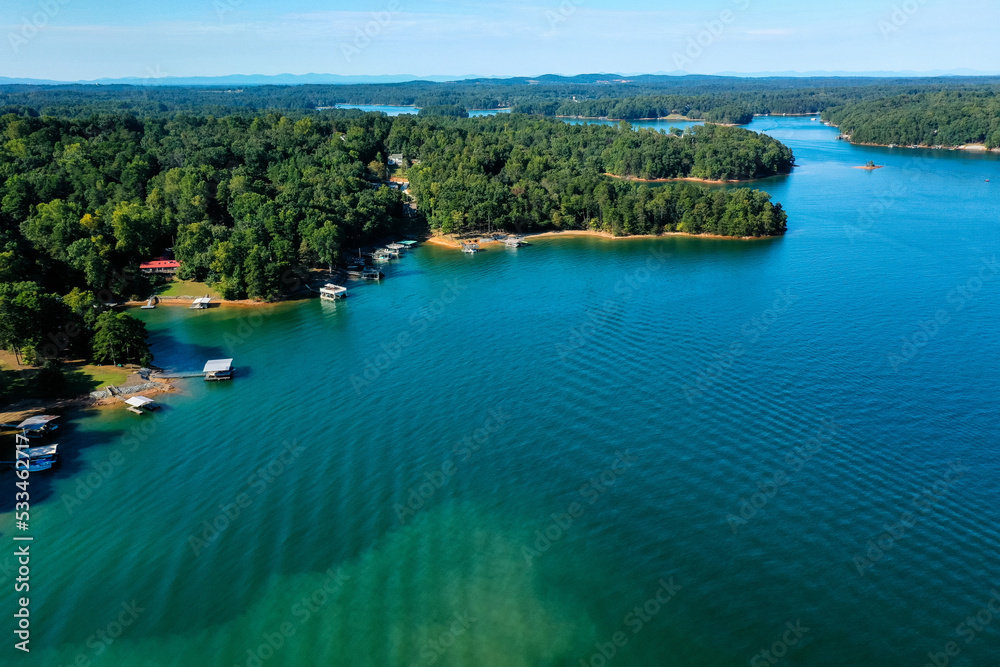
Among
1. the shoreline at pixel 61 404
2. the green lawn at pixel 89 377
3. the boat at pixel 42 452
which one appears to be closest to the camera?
the boat at pixel 42 452

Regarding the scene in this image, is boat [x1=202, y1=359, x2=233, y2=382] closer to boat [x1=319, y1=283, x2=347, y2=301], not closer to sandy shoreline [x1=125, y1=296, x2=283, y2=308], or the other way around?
sandy shoreline [x1=125, y1=296, x2=283, y2=308]

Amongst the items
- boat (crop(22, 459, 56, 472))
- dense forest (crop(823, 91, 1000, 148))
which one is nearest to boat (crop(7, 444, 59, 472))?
boat (crop(22, 459, 56, 472))

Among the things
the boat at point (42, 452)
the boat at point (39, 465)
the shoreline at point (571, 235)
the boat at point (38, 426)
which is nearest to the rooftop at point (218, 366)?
the boat at point (38, 426)

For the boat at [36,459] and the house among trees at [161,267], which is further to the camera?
the house among trees at [161,267]

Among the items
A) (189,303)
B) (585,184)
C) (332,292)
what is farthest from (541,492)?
(585,184)

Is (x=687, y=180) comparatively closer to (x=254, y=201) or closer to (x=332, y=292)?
(x=254, y=201)

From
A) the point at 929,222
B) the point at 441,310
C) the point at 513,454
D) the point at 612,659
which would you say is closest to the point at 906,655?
the point at 612,659

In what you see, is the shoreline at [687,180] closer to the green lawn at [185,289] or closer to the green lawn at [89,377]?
the green lawn at [185,289]
